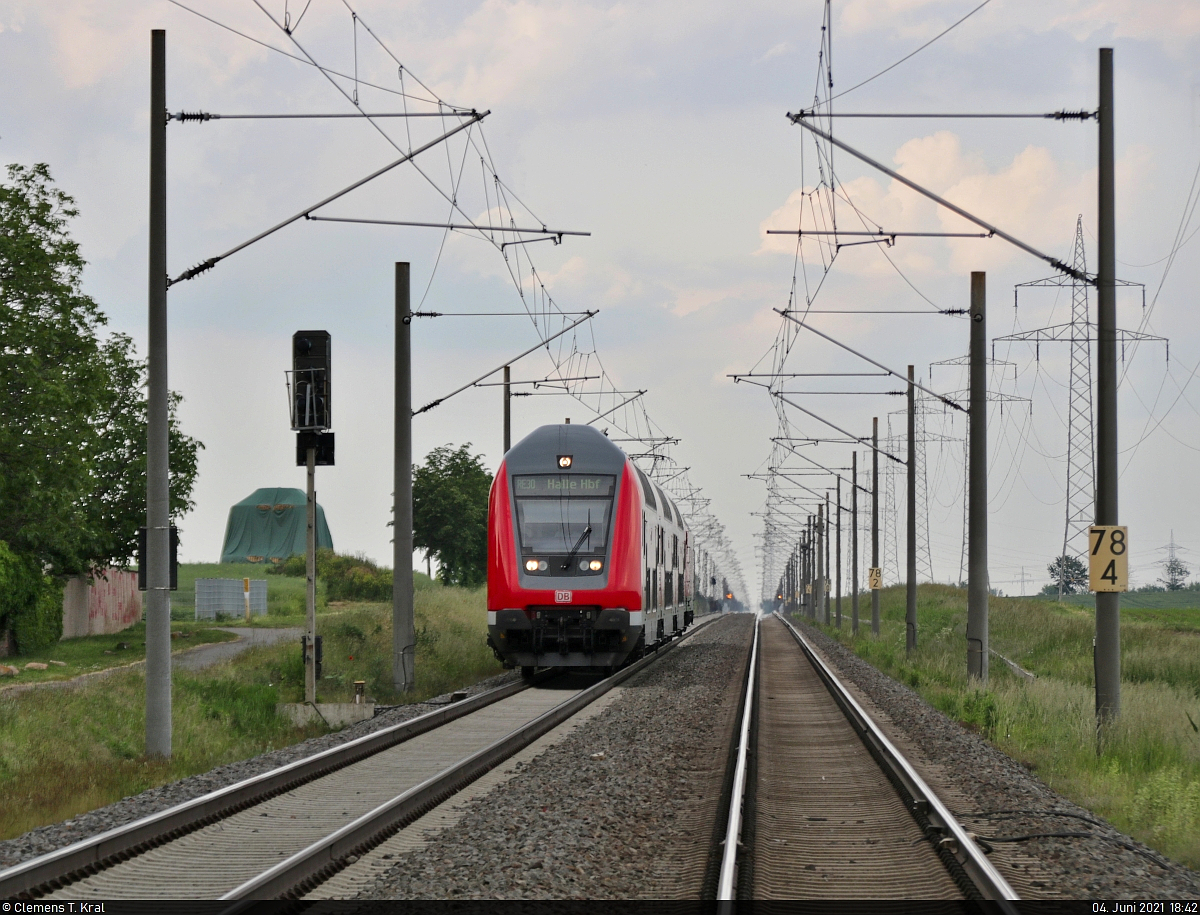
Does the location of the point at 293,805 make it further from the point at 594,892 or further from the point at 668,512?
the point at 668,512

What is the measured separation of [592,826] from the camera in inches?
384

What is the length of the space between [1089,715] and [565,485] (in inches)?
378

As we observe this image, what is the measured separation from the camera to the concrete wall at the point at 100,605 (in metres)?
41.8

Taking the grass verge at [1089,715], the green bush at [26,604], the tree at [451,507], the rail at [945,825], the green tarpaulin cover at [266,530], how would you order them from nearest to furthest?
1. the rail at [945,825]
2. the grass verge at [1089,715]
3. the green bush at [26,604]
4. the tree at [451,507]
5. the green tarpaulin cover at [266,530]

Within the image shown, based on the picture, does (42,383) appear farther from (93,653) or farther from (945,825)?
(945,825)

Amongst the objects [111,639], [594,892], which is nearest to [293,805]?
[594,892]

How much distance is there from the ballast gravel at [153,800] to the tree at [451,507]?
40.9 meters

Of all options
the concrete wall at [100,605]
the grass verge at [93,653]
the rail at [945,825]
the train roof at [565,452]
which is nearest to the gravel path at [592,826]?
the rail at [945,825]

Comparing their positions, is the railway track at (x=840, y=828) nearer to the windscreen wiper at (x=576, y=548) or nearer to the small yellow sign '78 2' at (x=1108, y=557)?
the small yellow sign '78 2' at (x=1108, y=557)

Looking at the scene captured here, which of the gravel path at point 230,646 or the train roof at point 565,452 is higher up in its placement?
the train roof at point 565,452

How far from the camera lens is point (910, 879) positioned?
8375 millimetres

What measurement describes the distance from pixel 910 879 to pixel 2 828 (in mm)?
7031

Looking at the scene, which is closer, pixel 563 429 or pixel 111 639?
pixel 563 429

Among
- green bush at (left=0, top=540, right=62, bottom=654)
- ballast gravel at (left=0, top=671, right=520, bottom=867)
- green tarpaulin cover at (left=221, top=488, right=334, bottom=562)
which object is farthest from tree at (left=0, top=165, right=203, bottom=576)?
green tarpaulin cover at (left=221, top=488, right=334, bottom=562)
